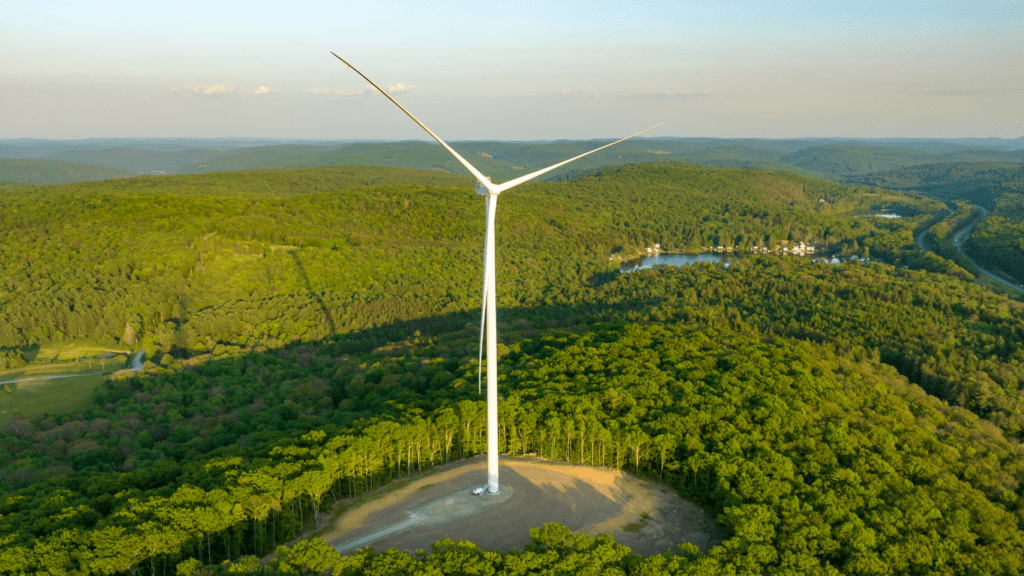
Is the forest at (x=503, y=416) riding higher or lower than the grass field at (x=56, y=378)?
higher

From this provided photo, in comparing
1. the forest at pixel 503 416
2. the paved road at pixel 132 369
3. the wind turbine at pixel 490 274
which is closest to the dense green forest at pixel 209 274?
the forest at pixel 503 416

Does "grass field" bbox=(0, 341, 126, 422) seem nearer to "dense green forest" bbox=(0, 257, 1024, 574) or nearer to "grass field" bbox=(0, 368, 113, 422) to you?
"grass field" bbox=(0, 368, 113, 422)

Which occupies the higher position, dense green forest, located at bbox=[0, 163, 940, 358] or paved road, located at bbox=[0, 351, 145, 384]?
dense green forest, located at bbox=[0, 163, 940, 358]

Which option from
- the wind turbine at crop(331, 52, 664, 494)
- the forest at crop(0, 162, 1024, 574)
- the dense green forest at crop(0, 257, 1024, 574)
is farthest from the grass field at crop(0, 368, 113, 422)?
the wind turbine at crop(331, 52, 664, 494)

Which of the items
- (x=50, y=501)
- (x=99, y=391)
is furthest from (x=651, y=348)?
(x=99, y=391)

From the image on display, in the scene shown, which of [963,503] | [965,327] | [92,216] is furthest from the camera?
[92,216]

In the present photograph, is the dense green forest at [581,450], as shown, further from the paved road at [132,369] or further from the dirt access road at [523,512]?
the paved road at [132,369]

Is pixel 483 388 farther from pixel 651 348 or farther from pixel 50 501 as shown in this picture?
pixel 50 501
